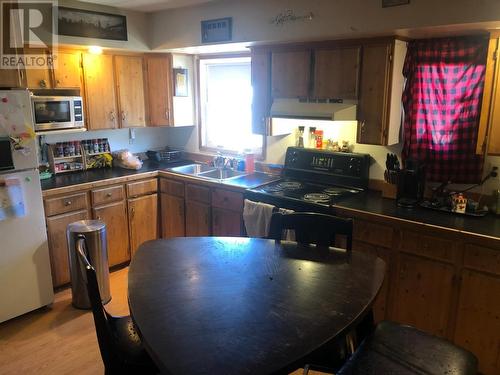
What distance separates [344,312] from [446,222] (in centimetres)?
139

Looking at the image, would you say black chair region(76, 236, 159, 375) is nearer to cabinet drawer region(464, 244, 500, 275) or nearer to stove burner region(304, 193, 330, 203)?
stove burner region(304, 193, 330, 203)

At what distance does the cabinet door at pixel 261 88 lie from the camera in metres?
3.43

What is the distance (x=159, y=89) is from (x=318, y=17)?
1.96 m

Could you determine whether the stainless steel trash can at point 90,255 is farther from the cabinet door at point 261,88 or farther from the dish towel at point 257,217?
the cabinet door at point 261,88

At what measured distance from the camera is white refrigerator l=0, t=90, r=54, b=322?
283cm

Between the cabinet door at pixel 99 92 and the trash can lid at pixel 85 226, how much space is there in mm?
980

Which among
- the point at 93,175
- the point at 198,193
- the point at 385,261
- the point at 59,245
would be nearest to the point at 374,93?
the point at 385,261

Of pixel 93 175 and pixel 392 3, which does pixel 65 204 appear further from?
pixel 392 3

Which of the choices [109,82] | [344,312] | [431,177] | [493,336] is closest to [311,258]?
[344,312]

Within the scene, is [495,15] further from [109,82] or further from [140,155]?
[140,155]

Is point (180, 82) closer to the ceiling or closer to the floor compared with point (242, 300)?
closer to the ceiling

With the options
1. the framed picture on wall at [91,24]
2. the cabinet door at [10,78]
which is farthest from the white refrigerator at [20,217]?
the framed picture on wall at [91,24]

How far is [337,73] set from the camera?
9.93 feet

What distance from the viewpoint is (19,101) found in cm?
285
